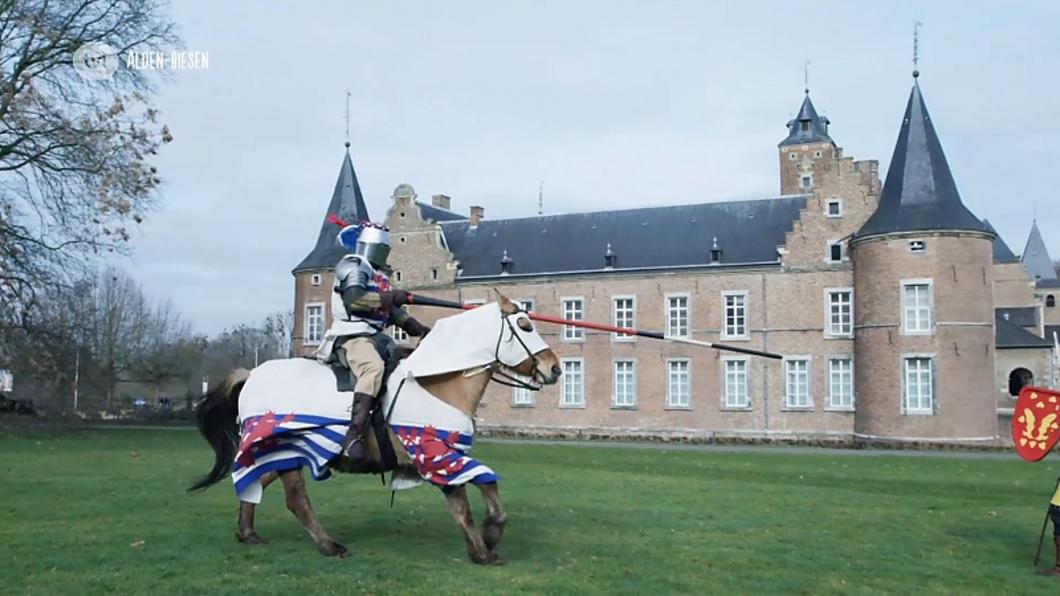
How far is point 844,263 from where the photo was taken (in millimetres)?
31703

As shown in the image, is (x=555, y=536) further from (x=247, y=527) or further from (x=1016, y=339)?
(x=1016, y=339)

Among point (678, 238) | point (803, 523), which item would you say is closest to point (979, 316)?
point (678, 238)

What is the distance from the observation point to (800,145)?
2121 inches

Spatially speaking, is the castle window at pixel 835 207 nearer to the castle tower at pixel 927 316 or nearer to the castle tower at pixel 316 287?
the castle tower at pixel 927 316

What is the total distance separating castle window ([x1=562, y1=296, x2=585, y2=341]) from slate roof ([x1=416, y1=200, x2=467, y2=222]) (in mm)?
8405

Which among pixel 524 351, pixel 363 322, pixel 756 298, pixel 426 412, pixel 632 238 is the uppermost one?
pixel 632 238

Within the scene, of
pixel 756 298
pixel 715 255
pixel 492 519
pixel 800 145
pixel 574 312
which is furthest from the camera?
pixel 800 145

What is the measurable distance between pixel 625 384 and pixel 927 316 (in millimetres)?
10769

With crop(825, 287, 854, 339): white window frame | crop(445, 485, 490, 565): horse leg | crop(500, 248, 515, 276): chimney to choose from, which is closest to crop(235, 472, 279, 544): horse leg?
crop(445, 485, 490, 565): horse leg

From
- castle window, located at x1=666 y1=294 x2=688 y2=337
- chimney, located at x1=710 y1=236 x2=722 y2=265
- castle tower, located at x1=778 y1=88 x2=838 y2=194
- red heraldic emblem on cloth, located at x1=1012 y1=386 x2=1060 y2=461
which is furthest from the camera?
castle tower, located at x1=778 y1=88 x2=838 y2=194

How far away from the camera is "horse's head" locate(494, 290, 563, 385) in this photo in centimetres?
795

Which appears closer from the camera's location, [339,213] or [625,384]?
[625,384]

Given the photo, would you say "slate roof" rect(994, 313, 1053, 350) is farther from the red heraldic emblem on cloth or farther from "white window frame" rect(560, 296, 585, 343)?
the red heraldic emblem on cloth

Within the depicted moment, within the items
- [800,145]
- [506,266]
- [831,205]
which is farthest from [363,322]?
[800,145]
